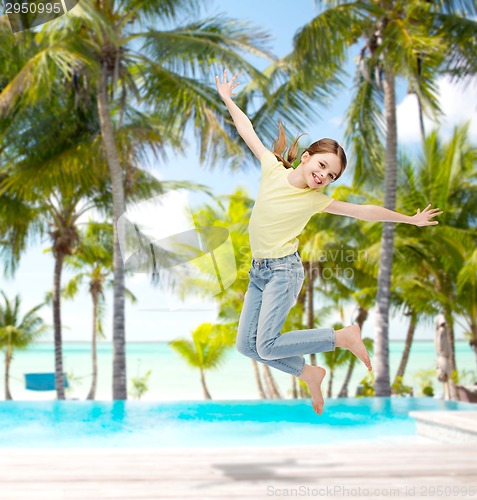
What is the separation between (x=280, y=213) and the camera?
2.66 m

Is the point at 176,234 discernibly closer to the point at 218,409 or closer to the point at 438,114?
Result: the point at 218,409

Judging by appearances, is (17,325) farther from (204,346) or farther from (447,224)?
(447,224)

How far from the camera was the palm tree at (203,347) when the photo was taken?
1698 centimetres

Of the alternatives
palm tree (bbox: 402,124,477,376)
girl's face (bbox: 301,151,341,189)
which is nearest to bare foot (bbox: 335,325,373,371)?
girl's face (bbox: 301,151,341,189)

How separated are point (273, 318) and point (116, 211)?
852 cm

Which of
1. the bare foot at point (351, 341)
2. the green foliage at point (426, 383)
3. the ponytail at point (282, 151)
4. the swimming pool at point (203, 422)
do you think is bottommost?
the green foliage at point (426, 383)

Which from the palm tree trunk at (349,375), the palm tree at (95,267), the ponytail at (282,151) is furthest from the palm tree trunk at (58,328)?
the ponytail at (282,151)

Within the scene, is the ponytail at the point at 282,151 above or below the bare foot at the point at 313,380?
above

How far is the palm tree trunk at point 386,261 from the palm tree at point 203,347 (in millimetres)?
6334

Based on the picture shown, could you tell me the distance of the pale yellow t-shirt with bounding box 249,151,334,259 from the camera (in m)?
2.66

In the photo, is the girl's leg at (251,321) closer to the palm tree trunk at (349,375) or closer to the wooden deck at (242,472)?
the wooden deck at (242,472)

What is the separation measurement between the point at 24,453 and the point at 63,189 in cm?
980

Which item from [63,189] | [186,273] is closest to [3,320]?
[63,189]

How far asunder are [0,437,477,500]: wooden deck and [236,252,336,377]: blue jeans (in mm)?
673
